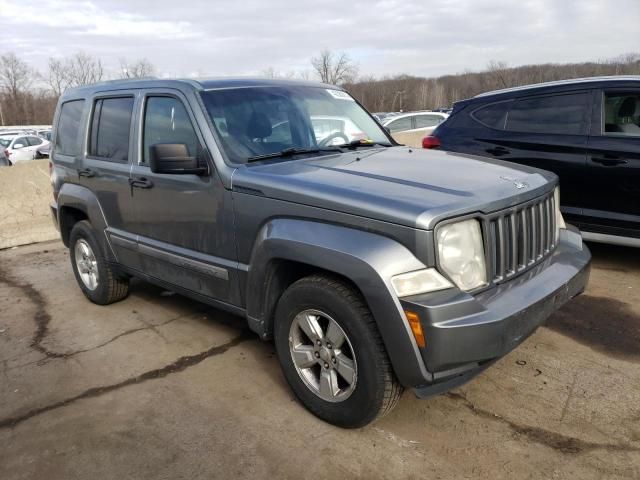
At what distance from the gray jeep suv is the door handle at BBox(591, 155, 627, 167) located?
192 cm

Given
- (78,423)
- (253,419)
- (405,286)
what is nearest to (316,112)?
(405,286)

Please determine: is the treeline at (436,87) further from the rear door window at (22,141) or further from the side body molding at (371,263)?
the side body molding at (371,263)

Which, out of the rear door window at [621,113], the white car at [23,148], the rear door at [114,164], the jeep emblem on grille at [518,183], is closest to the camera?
the jeep emblem on grille at [518,183]

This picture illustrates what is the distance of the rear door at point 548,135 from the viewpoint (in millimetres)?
5375

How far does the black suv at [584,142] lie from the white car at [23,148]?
20.2 m

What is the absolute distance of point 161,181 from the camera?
386cm

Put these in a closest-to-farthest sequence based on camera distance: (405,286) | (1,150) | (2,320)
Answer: (405,286)
(2,320)
(1,150)

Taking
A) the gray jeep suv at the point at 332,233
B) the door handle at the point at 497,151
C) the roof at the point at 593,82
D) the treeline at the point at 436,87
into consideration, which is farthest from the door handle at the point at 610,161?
the treeline at the point at 436,87

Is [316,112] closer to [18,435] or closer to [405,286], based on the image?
[405,286]

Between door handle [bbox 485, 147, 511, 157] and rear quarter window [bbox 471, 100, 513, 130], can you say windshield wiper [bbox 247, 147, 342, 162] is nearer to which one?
door handle [bbox 485, 147, 511, 157]

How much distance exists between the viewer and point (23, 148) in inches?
838

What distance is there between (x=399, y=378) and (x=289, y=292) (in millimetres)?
775

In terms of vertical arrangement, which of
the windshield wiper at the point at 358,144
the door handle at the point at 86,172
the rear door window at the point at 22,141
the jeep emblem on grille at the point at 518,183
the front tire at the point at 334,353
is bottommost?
the front tire at the point at 334,353

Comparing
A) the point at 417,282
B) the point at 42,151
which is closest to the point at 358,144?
the point at 417,282
